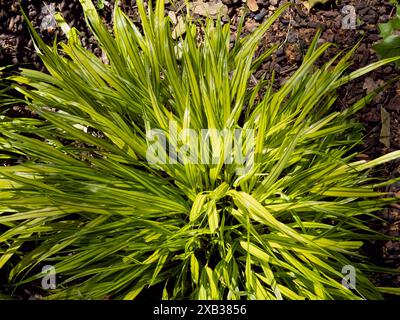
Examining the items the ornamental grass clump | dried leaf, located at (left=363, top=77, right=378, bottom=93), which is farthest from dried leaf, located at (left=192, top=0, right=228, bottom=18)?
dried leaf, located at (left=363, top=77, right=378, bottom=93)

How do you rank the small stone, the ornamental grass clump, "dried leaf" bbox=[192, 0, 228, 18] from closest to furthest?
1. the ornamental grass clump
2. the small stone
3. "dried leaf" bbox=[192, 0, 228, 18]

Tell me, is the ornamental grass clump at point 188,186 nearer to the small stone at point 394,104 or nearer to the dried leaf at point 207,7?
the small stone at point 394,104

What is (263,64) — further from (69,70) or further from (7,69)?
(7,69)

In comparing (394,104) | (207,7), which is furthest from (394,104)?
(207,7)

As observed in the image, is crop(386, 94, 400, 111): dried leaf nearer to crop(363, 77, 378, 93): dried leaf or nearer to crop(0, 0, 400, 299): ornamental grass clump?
crop(363, 77, 378, 93): dried leaf

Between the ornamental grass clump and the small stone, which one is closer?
the ornamental grass clump

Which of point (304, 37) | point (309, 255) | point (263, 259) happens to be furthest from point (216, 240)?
point (304, 37)

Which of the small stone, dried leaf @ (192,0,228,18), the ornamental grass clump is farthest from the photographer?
dried leaf @ (192,0,228,18)

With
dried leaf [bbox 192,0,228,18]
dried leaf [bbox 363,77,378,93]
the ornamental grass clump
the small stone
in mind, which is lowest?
the ornamental grass clump

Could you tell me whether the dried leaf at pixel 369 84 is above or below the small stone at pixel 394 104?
above

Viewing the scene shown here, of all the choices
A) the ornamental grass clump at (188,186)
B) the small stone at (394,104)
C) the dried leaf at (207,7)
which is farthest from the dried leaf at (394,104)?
the dried leaf at (207,7)
